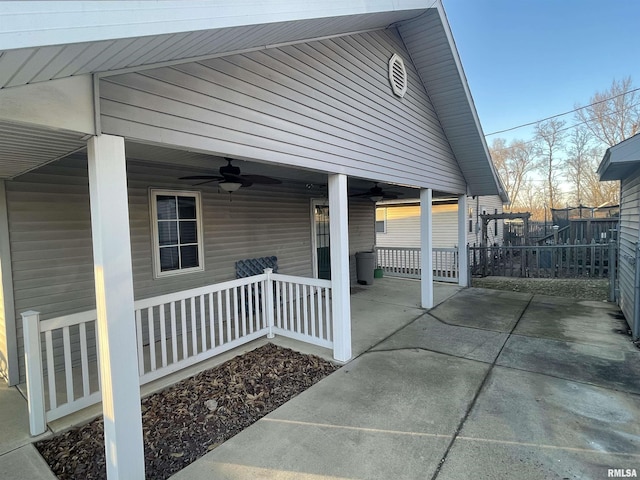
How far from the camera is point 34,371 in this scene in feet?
8.77

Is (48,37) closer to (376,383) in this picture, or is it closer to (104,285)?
(104,285)

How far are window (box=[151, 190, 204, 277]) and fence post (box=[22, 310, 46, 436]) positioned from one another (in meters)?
2.15

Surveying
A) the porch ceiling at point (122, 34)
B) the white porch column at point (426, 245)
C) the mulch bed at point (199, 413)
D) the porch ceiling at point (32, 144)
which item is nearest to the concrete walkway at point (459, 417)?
the mulch bed at point (199, 413)

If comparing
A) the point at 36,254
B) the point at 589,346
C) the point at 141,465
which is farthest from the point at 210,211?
the point at 589,346

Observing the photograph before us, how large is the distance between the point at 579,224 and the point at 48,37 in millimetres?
14008

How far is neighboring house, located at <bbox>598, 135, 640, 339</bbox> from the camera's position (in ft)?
14.3

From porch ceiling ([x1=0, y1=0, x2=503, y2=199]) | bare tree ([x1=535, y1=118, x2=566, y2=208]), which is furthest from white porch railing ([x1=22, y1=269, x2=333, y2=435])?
bare tree ([x1=535, y1=118, x2=566, y2=208])

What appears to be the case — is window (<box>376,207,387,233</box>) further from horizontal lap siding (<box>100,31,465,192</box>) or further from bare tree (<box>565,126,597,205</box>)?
bare tree (<box>565,126,597,205</box>)

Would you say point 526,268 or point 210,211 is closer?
point 210,211

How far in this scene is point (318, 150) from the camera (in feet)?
12.2

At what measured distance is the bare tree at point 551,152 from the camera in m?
25.4

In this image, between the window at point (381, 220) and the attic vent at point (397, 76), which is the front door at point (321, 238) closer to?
the attic vent at point (397, 76)

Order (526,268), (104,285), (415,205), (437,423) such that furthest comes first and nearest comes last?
(415,205) < (526,268) < (437,423) < (104,285)

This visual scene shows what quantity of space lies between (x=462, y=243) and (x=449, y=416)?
21.1 ft
